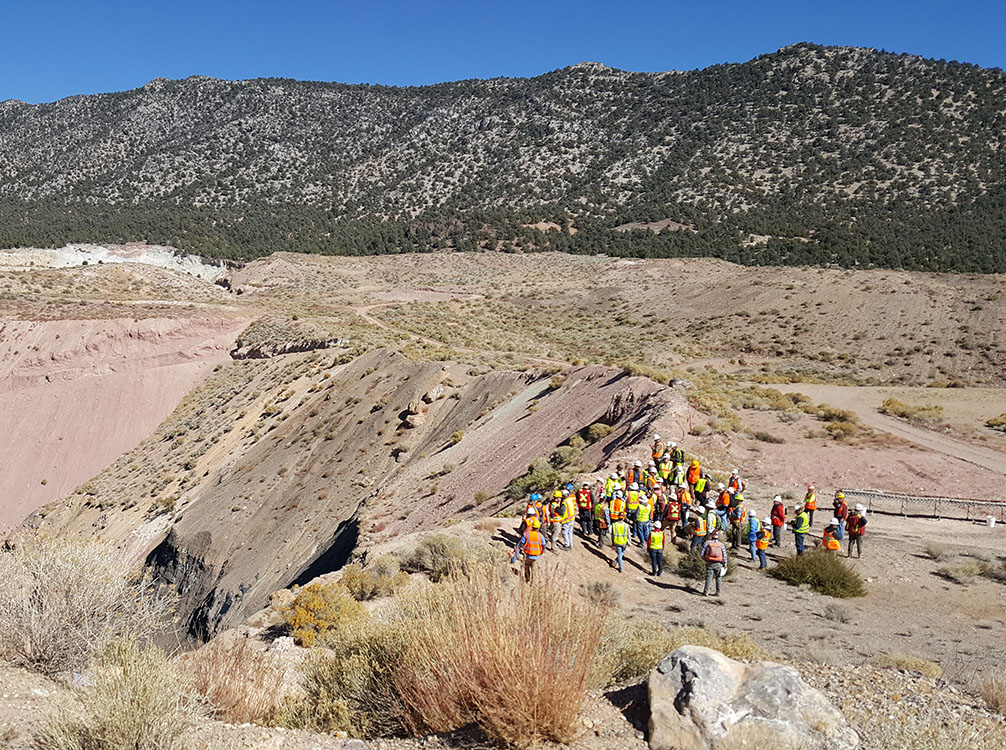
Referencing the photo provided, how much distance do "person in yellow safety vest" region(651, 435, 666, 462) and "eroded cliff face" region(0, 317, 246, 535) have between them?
101 ft

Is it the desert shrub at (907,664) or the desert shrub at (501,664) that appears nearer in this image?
the desert shrub at (501,664)

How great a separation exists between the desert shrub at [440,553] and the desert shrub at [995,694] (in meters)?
6.22

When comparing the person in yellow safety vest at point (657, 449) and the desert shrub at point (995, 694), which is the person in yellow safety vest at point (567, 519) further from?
the desert shrub at point (995, 694)

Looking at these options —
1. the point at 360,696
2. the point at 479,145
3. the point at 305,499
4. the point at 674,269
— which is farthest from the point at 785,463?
the point at 479,145

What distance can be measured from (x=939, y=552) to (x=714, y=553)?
551 cm

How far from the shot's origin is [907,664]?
7.93m

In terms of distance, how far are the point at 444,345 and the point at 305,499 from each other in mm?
19431

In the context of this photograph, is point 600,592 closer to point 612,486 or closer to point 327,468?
point 612,486

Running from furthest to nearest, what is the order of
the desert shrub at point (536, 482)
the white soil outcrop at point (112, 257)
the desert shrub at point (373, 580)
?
the white soil outcrop at point (112, 257)
the desert shrub at point (536, 482)
the desert shrub at point (373, 580)

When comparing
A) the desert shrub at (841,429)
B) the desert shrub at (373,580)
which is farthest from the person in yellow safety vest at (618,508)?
the desert shrub at (841,429)

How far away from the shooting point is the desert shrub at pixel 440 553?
1124 cm

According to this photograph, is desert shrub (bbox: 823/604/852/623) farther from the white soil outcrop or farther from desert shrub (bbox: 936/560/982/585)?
the white soil outcrop

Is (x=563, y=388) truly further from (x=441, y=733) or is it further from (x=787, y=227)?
(x=787, y=227)

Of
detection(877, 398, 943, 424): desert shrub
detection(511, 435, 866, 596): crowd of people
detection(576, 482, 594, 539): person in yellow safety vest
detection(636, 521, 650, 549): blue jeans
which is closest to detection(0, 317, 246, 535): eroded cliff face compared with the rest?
detection(576, 482, 594, 539): person in yellow safety vest
